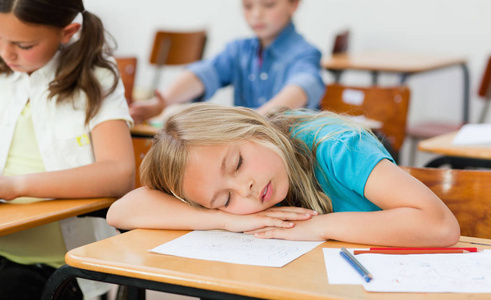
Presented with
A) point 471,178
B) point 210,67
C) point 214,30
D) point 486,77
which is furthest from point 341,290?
point 214,30

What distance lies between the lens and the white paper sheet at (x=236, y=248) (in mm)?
1008

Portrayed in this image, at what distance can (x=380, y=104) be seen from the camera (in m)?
2.89

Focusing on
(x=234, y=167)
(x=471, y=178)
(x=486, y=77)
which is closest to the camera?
(x=234, y=167)

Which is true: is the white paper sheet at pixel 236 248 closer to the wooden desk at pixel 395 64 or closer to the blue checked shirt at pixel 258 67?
the blue checked shirt at pixel 258 67

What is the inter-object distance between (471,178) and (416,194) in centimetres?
35

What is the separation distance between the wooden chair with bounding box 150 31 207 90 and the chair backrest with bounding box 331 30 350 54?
92cm

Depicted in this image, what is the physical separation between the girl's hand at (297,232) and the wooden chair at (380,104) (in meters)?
1.70

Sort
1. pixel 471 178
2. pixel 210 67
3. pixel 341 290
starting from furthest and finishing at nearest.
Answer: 1. pixel 210 67
2. pixel 471 178
3. pixel 341 290

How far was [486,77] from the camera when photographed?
13.0ft

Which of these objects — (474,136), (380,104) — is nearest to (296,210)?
(474,136)

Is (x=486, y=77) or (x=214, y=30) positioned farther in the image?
(x=214, y=30)

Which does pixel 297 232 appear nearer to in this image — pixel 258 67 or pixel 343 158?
pixel 343 158

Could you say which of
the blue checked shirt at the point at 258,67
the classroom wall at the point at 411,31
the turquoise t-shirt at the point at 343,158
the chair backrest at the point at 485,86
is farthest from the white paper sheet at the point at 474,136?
the classroom wall at the point at 411,31

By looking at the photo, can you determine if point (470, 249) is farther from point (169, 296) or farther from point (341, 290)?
point (169, 296)
